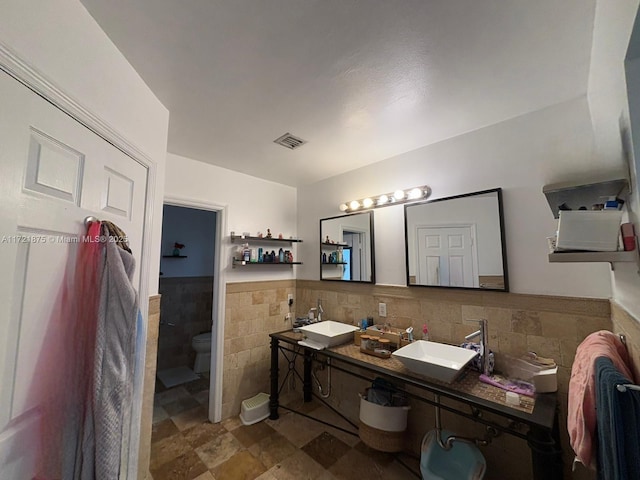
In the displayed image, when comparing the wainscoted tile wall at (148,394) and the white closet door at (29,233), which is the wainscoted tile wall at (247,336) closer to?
the wainscoted tile wall at (148,394)

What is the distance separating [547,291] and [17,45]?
2455 millimetres

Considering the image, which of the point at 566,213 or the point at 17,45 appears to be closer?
the point at 17,45

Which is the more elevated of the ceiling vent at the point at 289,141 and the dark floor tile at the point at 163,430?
the ceiling vent at the point at 289,141

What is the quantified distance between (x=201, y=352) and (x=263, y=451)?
177 centimetres

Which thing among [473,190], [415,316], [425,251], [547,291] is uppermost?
[473,190]

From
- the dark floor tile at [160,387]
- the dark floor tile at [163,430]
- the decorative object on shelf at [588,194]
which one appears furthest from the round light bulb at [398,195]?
the dark floor tile at [160,387]

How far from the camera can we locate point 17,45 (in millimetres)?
673

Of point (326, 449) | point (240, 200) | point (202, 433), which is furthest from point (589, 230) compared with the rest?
point (202, 433)

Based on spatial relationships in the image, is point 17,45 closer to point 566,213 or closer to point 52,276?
point 52,276

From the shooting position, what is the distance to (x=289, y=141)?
2.00 meters

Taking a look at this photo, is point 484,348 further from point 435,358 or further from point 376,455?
point 376,455

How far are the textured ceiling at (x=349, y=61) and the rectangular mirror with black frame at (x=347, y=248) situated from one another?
2.86 ft

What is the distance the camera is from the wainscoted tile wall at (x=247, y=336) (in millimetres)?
2404

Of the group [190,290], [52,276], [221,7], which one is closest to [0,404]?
[52,276]
